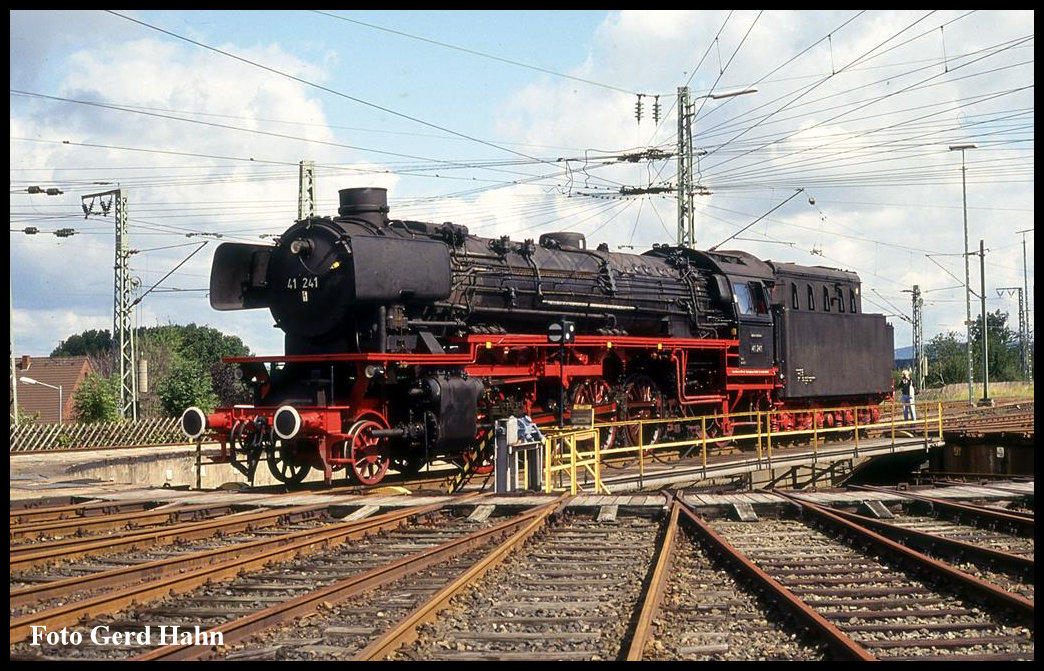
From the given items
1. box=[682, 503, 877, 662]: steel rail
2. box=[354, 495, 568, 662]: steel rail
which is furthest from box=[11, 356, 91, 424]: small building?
box=[682, 503, 877, 662]: steel rail

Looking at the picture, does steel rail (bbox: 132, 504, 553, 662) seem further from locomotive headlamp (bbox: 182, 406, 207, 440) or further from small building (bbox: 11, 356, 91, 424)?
small building (bbox: 11, 356, 91, 424)

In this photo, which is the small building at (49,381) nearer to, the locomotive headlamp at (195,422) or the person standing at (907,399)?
the person standing at (907,399)

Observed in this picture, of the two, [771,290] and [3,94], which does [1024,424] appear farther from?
[3,94]

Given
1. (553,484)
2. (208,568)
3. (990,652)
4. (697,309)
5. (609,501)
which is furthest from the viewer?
(697,309)

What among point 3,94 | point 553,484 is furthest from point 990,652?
point 553,484

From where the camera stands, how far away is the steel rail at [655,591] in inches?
229

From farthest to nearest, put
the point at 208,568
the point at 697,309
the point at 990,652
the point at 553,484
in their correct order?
1. the point at 697,309
2. the point at 553,484
3. the point at 208,568
4. the point at 990,652

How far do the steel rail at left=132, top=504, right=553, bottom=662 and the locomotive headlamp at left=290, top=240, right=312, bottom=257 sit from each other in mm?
5894

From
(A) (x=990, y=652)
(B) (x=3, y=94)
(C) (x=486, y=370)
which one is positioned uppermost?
(B) (x=3, y=94)

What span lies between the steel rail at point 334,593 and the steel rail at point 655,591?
1.66 meters

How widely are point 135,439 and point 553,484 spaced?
1631 cm

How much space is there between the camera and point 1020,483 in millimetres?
14414

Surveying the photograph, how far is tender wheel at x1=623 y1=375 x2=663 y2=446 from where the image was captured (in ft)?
65.0

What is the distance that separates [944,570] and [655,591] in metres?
2.30
